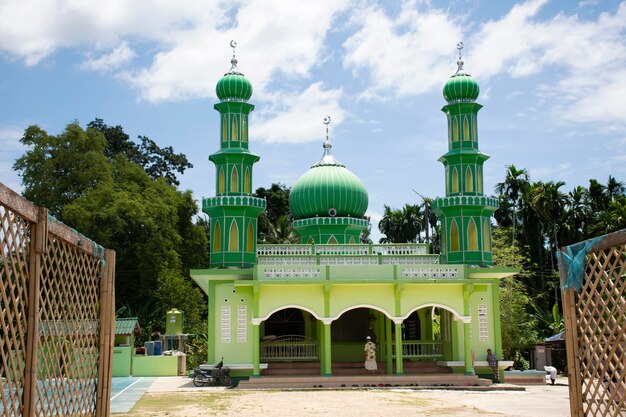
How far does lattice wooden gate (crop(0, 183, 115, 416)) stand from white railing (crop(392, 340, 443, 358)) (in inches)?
627

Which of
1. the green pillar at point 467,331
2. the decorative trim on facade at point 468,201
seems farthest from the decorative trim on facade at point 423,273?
the decorative trim on facade at point 468,201

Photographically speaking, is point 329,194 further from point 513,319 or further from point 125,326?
point 513,319

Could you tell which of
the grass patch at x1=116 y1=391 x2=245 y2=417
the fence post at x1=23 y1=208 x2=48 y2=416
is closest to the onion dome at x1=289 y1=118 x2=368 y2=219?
the grass patch at x1=116 y1=391 x2=245 y2=417

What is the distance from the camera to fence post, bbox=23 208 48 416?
6.78 meters

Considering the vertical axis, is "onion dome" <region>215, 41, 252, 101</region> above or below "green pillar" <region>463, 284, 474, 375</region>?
above

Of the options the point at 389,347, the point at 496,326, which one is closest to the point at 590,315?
the point at 389,347

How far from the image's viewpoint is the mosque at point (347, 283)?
22.9 meters

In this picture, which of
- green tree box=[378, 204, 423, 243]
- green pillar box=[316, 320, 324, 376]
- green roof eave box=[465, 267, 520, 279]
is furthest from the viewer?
green tree box=[378, 204, 423, 243]

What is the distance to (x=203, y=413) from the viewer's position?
15.0 meters

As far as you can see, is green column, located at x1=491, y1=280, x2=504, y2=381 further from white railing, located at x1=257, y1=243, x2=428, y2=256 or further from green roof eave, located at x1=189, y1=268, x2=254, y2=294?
green roof eave, located at x1=189, y1=268, x2=254, y2=294

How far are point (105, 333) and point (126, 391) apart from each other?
12199 mm

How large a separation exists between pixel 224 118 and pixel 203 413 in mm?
13641

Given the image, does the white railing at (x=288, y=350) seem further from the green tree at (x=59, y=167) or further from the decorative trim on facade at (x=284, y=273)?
the green tree at (x=59, y=167)

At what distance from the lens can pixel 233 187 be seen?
2598 cm
